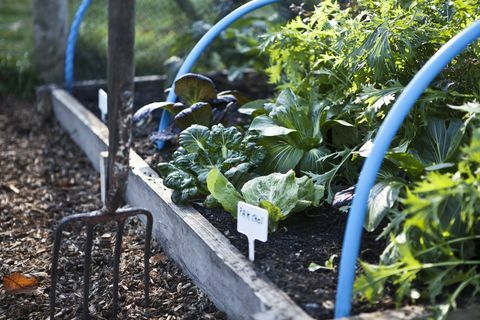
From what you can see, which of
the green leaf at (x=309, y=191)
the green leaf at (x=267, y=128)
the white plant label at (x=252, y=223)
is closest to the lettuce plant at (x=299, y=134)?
the green leaf at (x=267, y=128)

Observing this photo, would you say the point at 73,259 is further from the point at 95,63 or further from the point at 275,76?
the point at 95,63

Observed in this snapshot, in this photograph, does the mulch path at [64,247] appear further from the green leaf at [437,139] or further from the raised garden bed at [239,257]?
the green leaf at [437,139]

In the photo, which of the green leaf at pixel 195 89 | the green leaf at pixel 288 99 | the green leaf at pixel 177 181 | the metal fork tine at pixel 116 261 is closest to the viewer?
the metal fork tine at pixel 116 261

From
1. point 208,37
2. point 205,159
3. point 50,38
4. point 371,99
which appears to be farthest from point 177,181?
point 50,38

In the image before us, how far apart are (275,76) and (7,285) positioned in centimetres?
→ 176

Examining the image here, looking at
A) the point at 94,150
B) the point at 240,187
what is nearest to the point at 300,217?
the point at 240,187

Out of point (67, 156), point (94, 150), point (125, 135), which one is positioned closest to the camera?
point (125, 135)

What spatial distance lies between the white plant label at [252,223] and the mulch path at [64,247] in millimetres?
327

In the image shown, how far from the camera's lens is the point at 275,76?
12.8 ft

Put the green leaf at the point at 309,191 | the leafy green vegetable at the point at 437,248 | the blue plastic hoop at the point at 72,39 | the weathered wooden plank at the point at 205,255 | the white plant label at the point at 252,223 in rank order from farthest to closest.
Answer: the blue plastic hoop at the point at 72,39
the green leaf at the point at 309,191
the white plant label at the point at 252,223
the weathered wooden plank at the point at 205,255
the leafy green vegetable at the point at 437,248

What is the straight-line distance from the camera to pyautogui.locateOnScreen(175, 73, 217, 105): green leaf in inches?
148

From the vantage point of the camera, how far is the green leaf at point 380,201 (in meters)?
2.55

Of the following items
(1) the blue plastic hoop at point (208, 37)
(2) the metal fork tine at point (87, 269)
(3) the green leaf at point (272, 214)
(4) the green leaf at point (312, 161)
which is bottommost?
(2) the metal fork tine at point (87, 269)

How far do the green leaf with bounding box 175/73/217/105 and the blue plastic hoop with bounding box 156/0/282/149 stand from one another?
0.09 m
